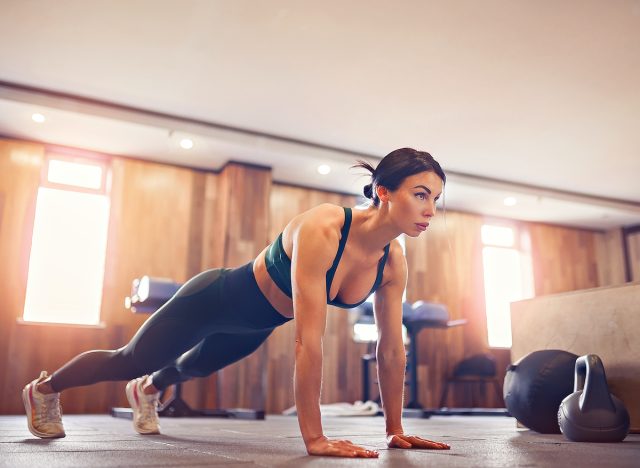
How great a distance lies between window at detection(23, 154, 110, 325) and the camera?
5.46m

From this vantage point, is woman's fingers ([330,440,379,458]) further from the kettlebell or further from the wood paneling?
the wood paneling

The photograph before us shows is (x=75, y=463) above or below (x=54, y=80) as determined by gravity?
below

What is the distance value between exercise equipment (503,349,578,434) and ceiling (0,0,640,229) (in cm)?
216

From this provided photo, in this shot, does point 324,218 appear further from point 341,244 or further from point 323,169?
point 323,169

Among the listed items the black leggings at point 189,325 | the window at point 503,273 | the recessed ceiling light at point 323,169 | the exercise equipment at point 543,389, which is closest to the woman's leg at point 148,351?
the black leggings at point 189,325

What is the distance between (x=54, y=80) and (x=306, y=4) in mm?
2202

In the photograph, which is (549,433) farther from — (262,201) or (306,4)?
(262,201)

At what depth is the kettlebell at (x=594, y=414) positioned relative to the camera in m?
2.08

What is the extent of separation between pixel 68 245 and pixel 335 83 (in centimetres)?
283

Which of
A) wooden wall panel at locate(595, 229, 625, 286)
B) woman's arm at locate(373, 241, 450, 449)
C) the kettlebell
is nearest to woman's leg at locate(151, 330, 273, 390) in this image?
woman's arm at locate(373, 241, 450, 449)

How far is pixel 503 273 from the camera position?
7793 millimetres

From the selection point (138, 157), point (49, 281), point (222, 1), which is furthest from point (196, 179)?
point (222, 1)

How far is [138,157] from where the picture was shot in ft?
19.6

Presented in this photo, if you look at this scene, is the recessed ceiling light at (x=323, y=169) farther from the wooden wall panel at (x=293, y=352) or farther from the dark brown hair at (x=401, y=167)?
the dark brown hair at (x=401, y=167)
